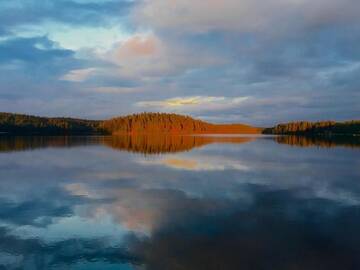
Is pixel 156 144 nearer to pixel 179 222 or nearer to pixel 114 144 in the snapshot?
pixel 114 144

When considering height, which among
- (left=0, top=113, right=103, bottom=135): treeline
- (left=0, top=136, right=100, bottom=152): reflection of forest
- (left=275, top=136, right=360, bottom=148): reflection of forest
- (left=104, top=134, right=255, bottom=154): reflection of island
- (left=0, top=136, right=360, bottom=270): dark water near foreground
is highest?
(left=0, top=113, right=103, bottom=135): treeline

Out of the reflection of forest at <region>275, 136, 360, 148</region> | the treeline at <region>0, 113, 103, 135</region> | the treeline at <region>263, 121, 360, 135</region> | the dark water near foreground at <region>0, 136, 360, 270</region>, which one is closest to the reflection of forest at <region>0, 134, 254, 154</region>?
the reflection of forest at <region>275, 136, 360, 148</region>

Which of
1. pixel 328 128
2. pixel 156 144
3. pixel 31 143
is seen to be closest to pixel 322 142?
pixel 156 144

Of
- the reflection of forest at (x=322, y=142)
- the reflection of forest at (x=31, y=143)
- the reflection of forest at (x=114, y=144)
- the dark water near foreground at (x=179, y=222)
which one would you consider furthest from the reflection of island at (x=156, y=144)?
the dark water near foreground at (x=179, y=222)

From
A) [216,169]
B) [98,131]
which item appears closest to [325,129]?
[98,131]

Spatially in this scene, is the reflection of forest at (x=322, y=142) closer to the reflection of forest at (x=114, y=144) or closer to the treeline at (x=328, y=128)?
the reflection of forest at (x=114, y=144)

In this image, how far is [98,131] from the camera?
183750 millimetres

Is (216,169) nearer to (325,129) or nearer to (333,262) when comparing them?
(333,262)

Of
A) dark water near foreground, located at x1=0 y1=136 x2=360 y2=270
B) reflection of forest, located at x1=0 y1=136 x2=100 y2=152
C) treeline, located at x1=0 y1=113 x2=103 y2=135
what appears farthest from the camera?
treeline, located at x1=0 y1=113 x2=103 y2=135

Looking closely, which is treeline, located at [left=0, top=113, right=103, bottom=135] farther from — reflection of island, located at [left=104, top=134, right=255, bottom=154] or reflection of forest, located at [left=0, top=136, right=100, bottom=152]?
reflection of island, located at [left=104, top=134, right=255, bottom=154]

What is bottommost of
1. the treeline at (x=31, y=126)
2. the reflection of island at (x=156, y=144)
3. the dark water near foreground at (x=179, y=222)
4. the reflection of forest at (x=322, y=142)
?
the dark water near foreground at (x=179, y=222)

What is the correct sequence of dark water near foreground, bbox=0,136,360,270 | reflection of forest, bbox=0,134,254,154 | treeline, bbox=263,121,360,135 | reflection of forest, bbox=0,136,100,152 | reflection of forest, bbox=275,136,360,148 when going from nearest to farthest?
dark water near foreground, bbox=0,136,360,270
reflection of forest, bbox=0,136,100,152
reflection of forest, bbox=0,134,254,154
reflection of forest, bbox=275,136,360,148
treeline, bbox=263,121,360,135

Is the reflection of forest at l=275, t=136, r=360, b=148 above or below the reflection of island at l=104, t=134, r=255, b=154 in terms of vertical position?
above

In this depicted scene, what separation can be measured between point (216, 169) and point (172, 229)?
17836 mm
